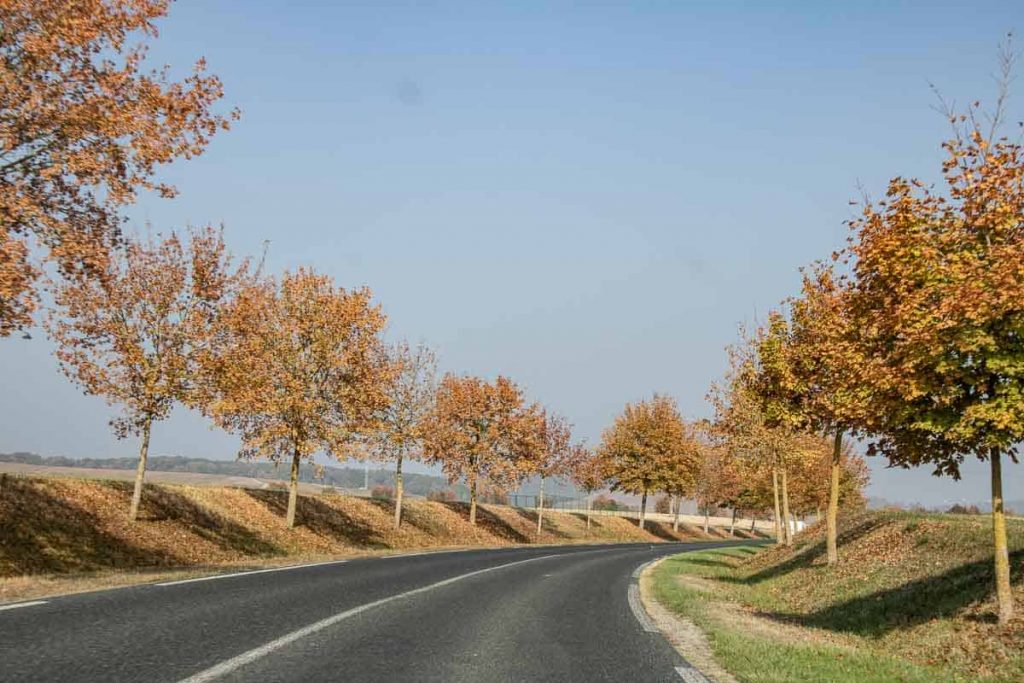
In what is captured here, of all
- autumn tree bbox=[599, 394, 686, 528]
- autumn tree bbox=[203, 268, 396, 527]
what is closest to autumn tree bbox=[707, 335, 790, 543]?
autumn tree bbox=[203, 268, 396, 527]

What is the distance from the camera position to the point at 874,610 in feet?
53.4

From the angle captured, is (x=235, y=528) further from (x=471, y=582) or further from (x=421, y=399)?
(x=471, y=582)

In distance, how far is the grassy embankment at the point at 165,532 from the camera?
1905 centimetres

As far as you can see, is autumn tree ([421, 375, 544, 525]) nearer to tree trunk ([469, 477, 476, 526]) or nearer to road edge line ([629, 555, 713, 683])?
Result: tree trunk ([469, 477, 476, 526])

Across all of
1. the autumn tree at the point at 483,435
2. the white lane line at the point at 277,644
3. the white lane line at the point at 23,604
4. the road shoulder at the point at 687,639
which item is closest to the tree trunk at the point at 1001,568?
the road shoulder at the point at 687,639

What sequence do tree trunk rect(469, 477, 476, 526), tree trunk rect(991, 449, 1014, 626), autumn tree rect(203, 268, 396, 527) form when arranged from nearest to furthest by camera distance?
tree trunk rect(991, 449, 1014, 626) < autumn tree rect(203, 268, 396, 527) < tree trunk rect(469, 477, 476, 526)

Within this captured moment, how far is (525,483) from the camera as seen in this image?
52656mm

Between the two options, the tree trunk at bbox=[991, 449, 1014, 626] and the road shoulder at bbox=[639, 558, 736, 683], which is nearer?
the road shoulder at bbox=[639, 558, 736, 683]

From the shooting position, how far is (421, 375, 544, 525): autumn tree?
48.2m

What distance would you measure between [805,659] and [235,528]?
2399 centimetres

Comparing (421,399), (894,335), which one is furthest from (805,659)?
(421,399)

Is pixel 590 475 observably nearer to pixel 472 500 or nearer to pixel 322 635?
pixel 472 500

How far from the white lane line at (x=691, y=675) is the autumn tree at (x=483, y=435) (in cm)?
3968

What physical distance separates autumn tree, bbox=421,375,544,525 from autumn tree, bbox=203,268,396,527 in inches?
639
